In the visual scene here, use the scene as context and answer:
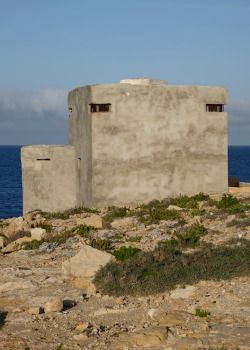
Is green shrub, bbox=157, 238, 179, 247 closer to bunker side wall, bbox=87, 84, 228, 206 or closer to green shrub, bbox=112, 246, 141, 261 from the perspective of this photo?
green shrub, bbox=112, 246, 141, 261

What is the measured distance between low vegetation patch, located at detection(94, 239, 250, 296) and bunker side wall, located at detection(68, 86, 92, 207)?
8.61 meters

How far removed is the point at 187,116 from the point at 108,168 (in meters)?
3.78

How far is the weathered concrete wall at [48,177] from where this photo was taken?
68.3 feet

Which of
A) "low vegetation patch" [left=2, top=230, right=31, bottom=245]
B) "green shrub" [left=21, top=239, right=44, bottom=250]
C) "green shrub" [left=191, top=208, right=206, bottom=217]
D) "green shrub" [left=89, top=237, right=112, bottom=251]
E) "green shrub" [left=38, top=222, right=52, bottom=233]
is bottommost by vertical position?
"low vegetation patch" [left=2, top=230, right=31, bottom=245]

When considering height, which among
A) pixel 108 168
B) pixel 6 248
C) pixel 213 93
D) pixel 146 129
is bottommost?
pixel 6 248

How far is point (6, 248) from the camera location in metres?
14.1

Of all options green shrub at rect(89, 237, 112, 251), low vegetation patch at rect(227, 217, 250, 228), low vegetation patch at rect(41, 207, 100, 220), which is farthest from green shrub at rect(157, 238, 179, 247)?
low vegetation patch at rect(41, 207, 100, 220)

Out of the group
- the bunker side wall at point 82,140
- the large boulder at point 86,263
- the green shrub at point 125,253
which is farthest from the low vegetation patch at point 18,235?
the large boulder at point 86,263

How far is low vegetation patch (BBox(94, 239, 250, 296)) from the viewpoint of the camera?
9719mm

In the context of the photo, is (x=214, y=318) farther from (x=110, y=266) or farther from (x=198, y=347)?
(x=110, y=266)

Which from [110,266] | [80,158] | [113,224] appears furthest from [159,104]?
[110,266]

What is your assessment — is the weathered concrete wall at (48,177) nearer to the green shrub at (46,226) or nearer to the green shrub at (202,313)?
the green shrub at (46,226)

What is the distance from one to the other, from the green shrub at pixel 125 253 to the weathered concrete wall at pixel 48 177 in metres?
9.50

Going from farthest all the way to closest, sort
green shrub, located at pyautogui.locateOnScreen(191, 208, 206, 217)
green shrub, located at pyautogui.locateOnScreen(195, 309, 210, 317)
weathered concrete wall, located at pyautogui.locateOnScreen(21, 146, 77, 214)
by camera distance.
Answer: weathered concrete wall, located at pyautogui.locateOnScreen(21, 146, 77, 214), green shrub, located at pyautogui.locateOnScreen(191, 208, 206, 217), green shrub, located at pyautogui.locateOnScreen(195, 309, 210, 317)
